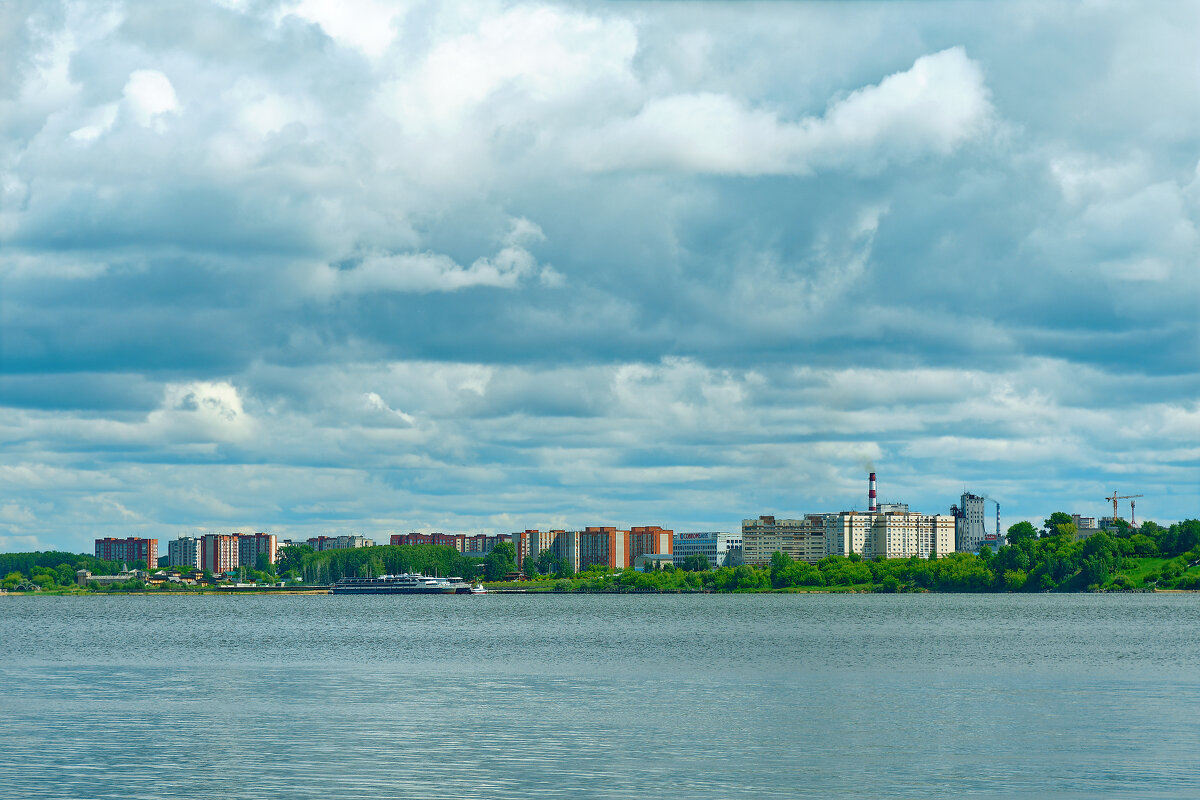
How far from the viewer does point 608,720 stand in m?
56.7

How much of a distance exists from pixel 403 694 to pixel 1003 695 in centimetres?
2937

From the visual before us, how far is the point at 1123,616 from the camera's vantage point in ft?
563

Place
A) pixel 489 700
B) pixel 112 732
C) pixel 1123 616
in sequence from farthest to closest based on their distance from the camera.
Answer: pixel 1123 616, pixel 489 700, pixel 112 732

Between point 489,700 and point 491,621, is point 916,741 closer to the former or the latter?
point 489,700

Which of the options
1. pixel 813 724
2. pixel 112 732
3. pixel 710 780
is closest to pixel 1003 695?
pixel 813 724

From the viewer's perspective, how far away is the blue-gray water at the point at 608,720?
41875 millimetres

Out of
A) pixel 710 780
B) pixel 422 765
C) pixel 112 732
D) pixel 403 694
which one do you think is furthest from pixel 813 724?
pixel 112 732

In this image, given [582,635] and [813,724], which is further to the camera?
[582,635]

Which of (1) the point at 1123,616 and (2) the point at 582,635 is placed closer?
(2) the point at 582,635

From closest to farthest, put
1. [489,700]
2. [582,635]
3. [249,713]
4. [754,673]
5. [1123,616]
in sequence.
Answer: [249,713]
[489,700]
[754,673]
[582,635]
[1123,616]

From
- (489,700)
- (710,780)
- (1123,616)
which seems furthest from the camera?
(1123,616)

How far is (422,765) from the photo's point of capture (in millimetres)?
45094

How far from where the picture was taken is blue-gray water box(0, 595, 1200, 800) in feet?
137

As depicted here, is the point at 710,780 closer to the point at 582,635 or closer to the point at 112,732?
the point at 112,732
